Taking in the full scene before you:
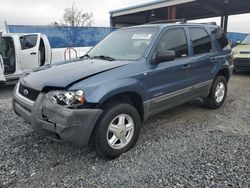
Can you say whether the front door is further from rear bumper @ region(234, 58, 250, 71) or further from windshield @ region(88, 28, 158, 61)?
rear bumper @ region(234, 58, 250, 71)

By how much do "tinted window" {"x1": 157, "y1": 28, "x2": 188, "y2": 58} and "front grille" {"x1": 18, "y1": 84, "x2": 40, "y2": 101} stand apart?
6.37 ft

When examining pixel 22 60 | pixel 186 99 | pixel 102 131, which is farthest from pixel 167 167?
pixel 22 60

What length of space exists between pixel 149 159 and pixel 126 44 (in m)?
1.92

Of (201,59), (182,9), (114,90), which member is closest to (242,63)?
(201,59)

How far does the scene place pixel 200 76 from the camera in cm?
458

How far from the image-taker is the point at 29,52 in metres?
7.68

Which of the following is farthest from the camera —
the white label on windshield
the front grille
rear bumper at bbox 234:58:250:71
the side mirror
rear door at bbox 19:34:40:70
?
rear bumper at bbox 234:58:250:71

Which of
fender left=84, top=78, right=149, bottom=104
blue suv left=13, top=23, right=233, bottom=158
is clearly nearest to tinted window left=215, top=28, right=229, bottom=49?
A: blue suv left=13, top=23, right=233, bottom=158

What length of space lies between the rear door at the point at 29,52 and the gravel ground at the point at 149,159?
3.56m

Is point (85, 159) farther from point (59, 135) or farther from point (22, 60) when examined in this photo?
point (22, 60)

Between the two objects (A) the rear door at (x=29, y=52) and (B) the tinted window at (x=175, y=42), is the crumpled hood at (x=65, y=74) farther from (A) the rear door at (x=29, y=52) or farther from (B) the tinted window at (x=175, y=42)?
(A) the rear door at (x=29, y=52)

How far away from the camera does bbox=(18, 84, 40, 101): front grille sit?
10.0ft

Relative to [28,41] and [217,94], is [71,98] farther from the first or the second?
[28,41]

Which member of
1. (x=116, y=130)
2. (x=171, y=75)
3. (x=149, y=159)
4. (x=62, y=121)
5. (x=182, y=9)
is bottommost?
(x=149, y=159)
